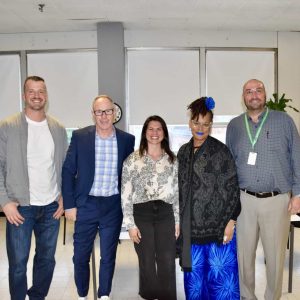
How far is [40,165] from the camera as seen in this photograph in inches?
97.5

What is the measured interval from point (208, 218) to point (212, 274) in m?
0.37

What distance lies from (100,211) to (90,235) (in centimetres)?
21

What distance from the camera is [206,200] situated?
232cm

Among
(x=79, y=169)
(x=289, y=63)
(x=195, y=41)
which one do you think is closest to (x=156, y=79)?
(x=195, y=41)

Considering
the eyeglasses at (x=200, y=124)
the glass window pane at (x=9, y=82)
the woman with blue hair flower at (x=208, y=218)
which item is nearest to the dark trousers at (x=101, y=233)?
the woman with blue hair flower at (x=208, y=218)

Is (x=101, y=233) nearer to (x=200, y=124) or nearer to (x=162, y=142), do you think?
(x=162, y=142)

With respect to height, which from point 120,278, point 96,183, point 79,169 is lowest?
point 120,278

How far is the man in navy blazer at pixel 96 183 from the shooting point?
2547mm

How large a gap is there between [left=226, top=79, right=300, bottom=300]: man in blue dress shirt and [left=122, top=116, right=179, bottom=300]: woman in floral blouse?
Result: 0.55 metres

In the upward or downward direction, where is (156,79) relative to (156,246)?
upward

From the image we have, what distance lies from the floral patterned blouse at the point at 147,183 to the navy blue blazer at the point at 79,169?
6.7 inches

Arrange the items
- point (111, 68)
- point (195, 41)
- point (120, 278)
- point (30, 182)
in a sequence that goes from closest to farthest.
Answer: point (30, 182), point (120, 278), point (111, 68), point (195, 41)

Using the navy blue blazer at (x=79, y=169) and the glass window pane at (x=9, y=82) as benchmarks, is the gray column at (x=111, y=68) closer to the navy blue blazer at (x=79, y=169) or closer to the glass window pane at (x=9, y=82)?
the glass window pane at (x=9, y=82)

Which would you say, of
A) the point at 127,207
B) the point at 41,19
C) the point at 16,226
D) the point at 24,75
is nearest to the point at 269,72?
the point at 41,19
